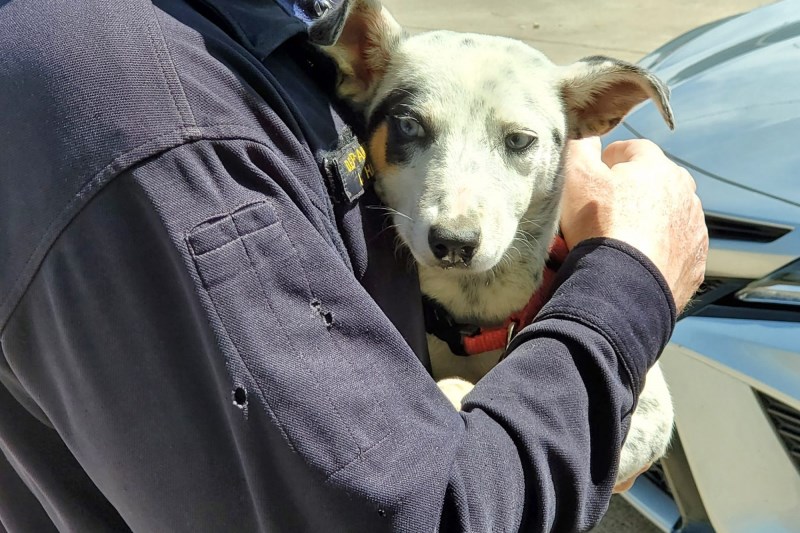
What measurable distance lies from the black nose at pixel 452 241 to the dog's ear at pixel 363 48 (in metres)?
0.40

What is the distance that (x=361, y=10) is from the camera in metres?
2.02

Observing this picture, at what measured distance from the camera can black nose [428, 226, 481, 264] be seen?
1.76 m

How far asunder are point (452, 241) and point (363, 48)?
70cm

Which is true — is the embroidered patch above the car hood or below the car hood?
above

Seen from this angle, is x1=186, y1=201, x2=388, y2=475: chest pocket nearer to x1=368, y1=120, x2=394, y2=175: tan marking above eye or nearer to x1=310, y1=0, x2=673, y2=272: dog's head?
x1=310, y1=0, x2=673, y2=272: dog's head

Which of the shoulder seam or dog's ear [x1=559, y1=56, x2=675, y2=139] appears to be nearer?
the shoulder seam

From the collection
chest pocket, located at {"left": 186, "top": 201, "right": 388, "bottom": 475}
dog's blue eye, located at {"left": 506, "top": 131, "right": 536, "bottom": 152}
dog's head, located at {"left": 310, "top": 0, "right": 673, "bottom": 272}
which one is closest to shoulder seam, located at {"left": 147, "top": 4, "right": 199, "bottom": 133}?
chest pocket, located at {"left": 186, "top": 201, "right": 388, "bottom": 475}

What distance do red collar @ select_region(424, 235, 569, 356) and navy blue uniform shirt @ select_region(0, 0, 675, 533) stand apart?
865 mm

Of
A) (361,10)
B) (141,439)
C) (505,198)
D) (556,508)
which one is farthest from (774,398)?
(141,439)

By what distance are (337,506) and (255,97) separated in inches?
24.1

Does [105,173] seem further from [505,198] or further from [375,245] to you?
[505,198]

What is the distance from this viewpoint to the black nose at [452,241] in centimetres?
176

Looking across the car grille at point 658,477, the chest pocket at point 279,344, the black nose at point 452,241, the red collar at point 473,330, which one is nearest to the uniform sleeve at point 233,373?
the chest pocket at point 279,344

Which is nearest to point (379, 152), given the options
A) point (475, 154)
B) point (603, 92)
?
point (475, 154)
